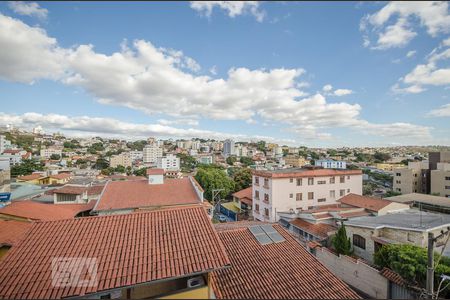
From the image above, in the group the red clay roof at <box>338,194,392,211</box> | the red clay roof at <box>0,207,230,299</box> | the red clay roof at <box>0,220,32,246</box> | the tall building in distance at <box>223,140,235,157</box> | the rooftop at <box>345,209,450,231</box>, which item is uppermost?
the tall building in distance at <box>223,140,235,157</box>

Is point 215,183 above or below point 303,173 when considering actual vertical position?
below

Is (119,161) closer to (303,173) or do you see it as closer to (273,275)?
(303,173)

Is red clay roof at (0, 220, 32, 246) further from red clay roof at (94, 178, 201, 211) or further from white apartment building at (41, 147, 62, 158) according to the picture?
white apartment building at (41, 147, 62, 158)

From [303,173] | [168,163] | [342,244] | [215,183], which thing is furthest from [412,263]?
[168,163]

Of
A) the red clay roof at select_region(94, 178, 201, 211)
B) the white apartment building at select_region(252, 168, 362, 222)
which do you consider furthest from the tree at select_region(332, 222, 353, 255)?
the red clay roof at select_region(94, 178, 201, 211)

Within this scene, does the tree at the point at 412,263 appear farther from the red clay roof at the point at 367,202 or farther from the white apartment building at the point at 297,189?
the white apartment building at the point at 297,189

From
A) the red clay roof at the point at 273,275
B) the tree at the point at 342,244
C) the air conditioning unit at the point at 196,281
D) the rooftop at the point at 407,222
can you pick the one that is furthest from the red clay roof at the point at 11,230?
the rooftop at the point at 407,222
